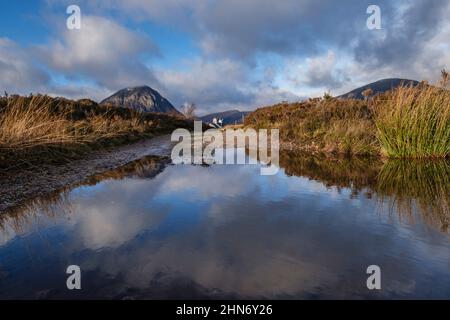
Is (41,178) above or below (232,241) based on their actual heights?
above

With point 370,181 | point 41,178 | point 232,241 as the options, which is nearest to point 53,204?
point 41,178

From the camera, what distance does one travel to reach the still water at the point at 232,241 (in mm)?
1828

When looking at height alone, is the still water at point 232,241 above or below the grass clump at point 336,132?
below

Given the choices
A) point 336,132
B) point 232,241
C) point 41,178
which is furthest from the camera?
point 336,132

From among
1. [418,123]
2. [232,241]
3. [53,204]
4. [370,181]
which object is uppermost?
[418,123]

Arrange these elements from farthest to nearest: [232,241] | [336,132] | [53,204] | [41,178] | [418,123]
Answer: [336,132] → [418,123] → [41,178] → [53,204] → [232,241]

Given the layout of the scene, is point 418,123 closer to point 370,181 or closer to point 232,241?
point 370,181

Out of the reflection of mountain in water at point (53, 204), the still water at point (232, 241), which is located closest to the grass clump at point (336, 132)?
the still water at point (232, 241)

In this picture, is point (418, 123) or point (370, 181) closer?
point (370, 181)

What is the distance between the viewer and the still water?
1828 millimetres

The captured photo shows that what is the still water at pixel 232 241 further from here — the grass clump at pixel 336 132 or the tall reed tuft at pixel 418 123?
the grass clump at pixel 336 132

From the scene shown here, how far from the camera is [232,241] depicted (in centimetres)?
249

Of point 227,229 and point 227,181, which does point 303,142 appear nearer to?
point 227,181
